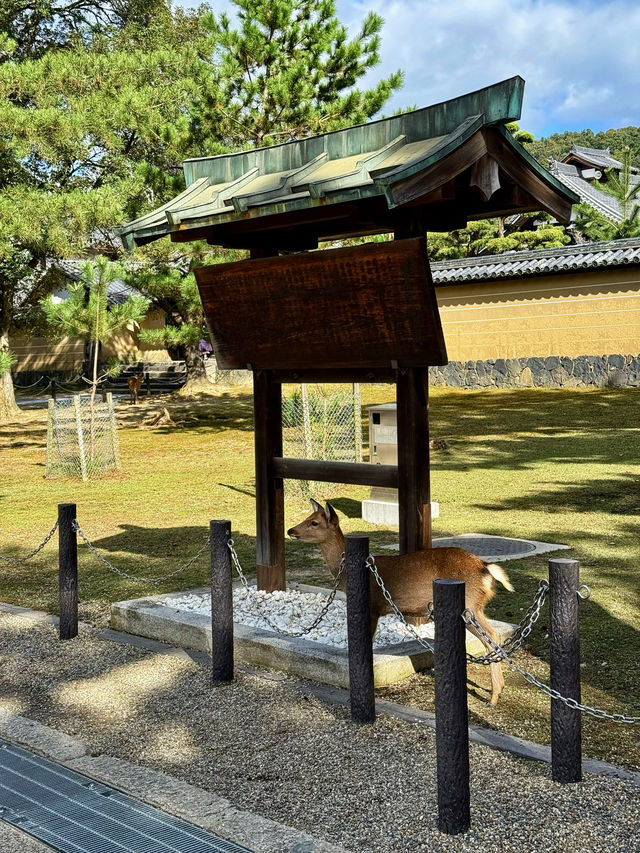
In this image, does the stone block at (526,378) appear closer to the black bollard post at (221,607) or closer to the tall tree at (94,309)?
the tall tree at (94,309)

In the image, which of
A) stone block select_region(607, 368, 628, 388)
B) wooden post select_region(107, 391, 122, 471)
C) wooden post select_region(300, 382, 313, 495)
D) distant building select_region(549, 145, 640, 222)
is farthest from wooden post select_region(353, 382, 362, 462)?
distant building select_region(549, 145, 640, 222)

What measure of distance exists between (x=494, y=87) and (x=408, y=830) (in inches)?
143

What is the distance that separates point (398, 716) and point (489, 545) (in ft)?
13.0

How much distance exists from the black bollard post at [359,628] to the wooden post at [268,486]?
1977 millimetres

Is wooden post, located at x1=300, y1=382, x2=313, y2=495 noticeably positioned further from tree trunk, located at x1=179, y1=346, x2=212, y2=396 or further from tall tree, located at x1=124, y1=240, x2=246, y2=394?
tree trunk, located at x1=179, y1=346, x2=212, y2=396

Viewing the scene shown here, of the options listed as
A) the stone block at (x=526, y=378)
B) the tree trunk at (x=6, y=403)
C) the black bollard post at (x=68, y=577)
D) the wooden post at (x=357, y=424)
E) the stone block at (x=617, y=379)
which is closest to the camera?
the black bollard post at (x=68, y=577)

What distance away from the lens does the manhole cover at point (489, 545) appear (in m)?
8.10

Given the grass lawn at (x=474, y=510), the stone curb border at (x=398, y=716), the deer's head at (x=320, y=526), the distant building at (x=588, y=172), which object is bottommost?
the grass lawn at (x=474, y=510)

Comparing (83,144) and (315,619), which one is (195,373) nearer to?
(83,144)

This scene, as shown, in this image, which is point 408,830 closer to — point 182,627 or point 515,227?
point 182,627

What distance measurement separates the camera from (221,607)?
5.33 metres

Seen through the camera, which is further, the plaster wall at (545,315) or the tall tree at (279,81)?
the plaster wall at (545,315)

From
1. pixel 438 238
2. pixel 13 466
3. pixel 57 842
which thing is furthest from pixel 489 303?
pixel 57 842

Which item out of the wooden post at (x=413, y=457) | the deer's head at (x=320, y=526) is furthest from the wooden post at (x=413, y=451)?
the deer's head at (x=320, y=526)
